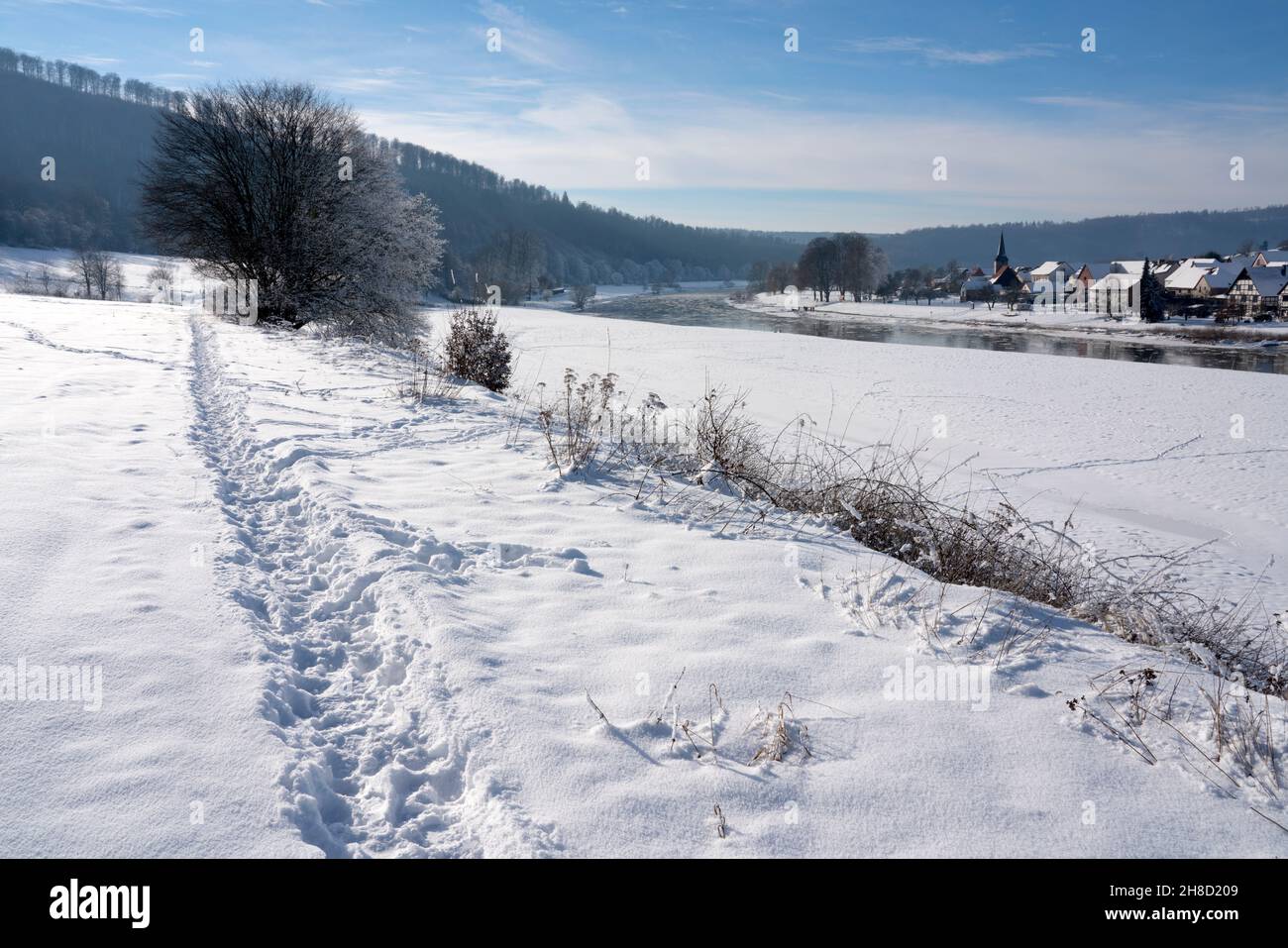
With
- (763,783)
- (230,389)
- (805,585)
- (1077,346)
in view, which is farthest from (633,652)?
(1077,346)

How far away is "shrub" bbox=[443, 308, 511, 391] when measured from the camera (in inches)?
533

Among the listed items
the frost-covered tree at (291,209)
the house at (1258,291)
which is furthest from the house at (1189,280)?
the frost-covered tree at (291,209)

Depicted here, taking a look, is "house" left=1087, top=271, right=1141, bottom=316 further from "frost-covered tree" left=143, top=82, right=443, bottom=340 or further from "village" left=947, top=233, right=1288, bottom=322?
"frost-covered tree" left=143, top=82, right=443, bottom=340

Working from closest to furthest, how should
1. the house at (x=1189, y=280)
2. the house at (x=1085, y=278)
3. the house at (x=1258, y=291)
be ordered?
the house at (x=1258, y=291) → the house at (x=1189, y=280) → the house at (x=1085, y=278)

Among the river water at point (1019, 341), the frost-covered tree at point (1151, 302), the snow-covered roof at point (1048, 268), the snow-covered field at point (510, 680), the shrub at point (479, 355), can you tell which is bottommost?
the snow-covered field at point (510, 680)

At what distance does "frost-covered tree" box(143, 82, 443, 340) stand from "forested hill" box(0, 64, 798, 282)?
156ft

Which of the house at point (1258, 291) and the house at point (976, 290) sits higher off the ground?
the house at point (976, 290)

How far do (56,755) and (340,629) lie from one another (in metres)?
1.41

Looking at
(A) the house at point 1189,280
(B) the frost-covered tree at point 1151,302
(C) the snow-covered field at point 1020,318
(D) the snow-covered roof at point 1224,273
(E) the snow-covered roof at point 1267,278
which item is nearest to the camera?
(C) the snow-covered field at point 1020,318

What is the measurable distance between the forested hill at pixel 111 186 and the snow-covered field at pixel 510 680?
246ft

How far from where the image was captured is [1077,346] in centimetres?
4603

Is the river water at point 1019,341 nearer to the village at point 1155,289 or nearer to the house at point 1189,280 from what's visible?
the village at point 1155,289

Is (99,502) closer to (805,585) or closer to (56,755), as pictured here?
(56,755)

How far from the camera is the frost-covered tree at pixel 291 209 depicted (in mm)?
25938
